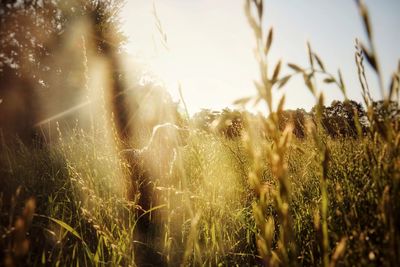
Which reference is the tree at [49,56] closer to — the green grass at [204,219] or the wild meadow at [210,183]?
the wild meadow at [210,183]

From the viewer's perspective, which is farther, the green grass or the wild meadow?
the green grass

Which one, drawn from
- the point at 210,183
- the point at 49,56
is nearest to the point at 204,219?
the point at 210,183

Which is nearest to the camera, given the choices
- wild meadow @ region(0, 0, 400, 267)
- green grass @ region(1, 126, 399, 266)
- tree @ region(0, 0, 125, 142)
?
wild meadow @ region(0, 0, 400, 267)

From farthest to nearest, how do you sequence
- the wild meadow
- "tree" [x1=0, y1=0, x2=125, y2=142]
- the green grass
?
1. "tree" [x1=0, y1=0, x2=125, y2=142]
2. the green grass
3. the wild meadow

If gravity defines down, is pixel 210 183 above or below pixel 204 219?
above

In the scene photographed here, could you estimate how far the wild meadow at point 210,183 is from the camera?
30.1 inches

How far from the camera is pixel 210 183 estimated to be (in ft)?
4.98

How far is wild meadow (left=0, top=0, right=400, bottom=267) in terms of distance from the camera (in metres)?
0.76

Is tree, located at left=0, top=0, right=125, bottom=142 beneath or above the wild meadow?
above

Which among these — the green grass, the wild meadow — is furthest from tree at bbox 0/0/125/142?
the green grass

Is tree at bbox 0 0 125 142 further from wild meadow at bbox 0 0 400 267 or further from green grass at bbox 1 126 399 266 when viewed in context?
green grass at bbox 1 126 399 266

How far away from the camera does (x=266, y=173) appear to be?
2.98 metres

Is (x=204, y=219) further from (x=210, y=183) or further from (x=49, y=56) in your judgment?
(x=49, y=56)

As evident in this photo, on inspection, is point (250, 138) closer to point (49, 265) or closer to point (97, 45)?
Result: point (49, 265)
